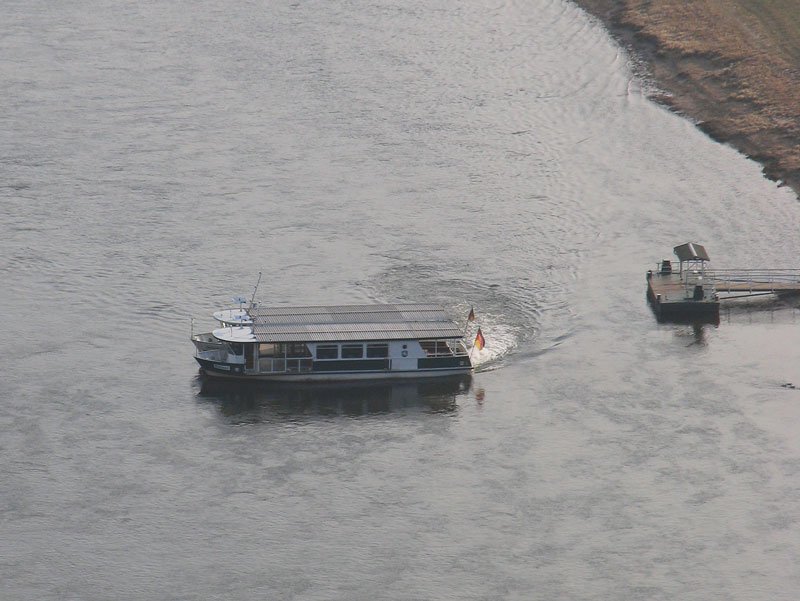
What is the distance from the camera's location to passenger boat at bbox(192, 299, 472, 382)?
207 feet

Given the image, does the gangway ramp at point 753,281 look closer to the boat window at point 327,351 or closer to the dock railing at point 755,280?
the dock railing at point 755,280

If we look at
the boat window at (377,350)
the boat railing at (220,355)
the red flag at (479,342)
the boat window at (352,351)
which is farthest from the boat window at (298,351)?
the red flag at (479,342)

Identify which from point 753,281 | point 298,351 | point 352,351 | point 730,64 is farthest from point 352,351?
point 730,64

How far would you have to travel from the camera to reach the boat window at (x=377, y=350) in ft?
208

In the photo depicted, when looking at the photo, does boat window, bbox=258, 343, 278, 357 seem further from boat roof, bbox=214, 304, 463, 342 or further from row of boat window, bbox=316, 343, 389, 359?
row of boat window, bbox=316, 343, 389, 359

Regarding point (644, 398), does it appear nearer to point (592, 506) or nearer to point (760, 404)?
point (760, 404)

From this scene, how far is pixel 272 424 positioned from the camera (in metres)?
59.4

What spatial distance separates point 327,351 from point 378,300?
25.2ft

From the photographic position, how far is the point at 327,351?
63375mm

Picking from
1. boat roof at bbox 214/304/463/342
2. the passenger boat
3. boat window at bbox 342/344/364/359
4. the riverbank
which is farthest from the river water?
boat roof at bbox 214/304/463/342

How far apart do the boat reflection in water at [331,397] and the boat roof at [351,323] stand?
216 centimetres

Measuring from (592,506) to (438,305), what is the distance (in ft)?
55.6

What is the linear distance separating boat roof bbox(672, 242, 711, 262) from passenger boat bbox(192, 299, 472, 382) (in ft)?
46.1

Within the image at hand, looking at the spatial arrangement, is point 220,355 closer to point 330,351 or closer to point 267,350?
point 267,350
